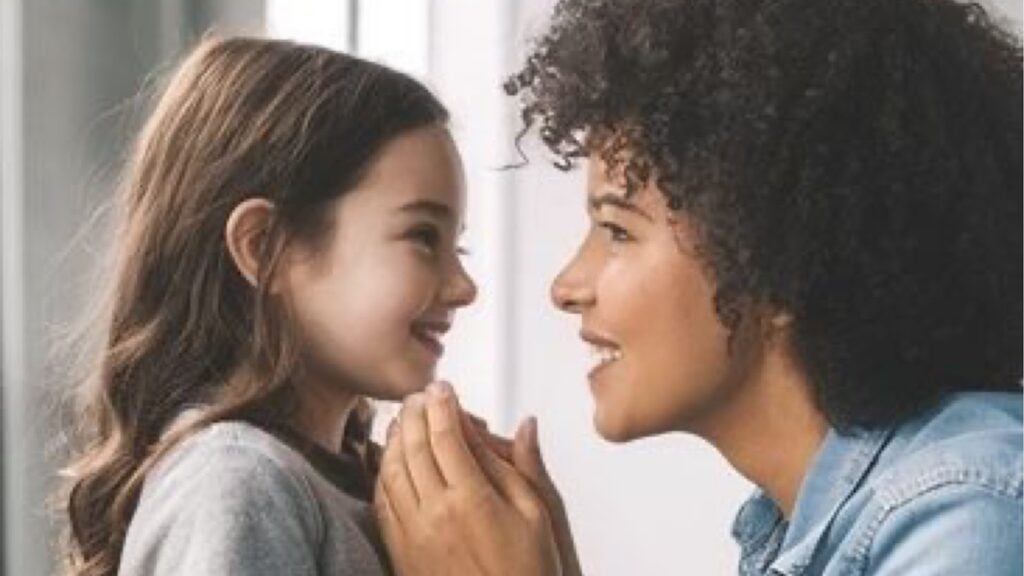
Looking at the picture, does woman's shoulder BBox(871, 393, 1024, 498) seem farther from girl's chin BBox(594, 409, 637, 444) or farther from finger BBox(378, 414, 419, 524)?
finger BBox(378, 414, 419, 524)

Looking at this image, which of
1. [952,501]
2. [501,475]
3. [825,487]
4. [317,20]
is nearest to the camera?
[952,501]

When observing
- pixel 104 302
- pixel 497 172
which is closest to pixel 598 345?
pixel 104 302

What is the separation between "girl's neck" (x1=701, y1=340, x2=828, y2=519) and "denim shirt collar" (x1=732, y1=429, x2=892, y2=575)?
0.08ft

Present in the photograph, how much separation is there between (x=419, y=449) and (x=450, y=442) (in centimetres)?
2

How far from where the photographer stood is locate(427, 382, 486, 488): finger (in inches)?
42.6

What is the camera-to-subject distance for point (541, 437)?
5.58 feet

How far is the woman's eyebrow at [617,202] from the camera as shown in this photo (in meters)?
1.06

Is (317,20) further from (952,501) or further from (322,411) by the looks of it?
(952,501)

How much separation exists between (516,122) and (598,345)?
0.62 m

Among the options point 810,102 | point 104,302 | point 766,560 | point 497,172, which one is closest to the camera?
point 810,102

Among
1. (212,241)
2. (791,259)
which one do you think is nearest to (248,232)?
(212,241)

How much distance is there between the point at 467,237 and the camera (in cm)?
170

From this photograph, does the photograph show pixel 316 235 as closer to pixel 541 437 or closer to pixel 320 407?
pixel 320 407

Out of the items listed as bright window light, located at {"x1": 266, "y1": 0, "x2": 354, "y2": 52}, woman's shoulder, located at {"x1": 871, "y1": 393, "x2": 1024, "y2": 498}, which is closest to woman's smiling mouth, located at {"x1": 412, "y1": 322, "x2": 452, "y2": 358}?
woman's shoulder, located at {"x1": 871, "y1": 393, "x2": 1024, "y2": 498}
